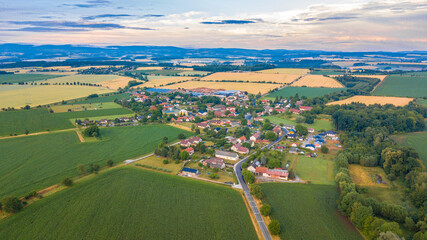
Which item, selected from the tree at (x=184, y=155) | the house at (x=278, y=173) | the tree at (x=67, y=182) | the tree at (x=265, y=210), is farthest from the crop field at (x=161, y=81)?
the tree at (x=265, y=210)

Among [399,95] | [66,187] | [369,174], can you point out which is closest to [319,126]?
[369,174]

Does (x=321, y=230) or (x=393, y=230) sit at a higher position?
(x=393, y=230)

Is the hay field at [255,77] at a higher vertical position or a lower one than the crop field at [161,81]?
higher

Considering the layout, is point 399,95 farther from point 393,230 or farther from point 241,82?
point 393,230

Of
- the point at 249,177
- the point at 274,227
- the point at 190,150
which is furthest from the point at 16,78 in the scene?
the point at 274,227

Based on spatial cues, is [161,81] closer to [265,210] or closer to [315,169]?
[315,169]

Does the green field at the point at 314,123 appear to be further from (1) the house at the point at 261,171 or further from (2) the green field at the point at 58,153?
(1) the house at the point at 261,171

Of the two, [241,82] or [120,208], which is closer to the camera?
[120,208]
